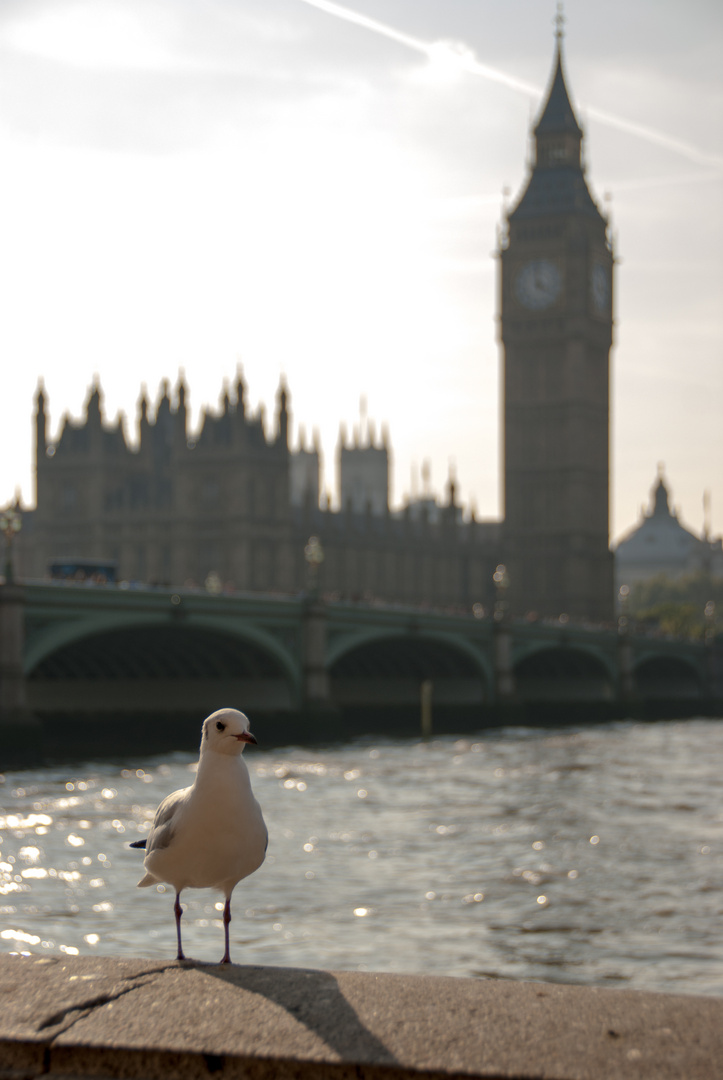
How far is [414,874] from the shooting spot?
21.5 meters

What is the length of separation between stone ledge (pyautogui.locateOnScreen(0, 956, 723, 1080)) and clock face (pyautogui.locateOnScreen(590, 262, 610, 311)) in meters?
117

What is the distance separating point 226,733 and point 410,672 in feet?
205

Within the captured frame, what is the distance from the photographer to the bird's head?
521cm

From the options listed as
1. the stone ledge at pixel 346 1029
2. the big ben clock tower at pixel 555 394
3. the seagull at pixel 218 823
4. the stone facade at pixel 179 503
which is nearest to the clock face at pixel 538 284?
→ the big ben clock tower at pixel 555 394

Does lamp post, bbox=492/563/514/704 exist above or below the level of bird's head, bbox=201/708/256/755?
below

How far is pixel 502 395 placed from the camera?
121625mm

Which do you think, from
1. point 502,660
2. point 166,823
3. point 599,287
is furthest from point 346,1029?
point 599,287

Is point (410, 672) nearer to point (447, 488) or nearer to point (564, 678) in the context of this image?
point (564, 678)

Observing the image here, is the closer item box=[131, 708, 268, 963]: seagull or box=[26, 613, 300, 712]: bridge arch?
box=[131, 708, 268, 963]: seagull

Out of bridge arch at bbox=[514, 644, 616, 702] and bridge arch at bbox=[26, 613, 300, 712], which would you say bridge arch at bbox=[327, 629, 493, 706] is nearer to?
bridge arch at bbox=[26, 613, 300, 712]

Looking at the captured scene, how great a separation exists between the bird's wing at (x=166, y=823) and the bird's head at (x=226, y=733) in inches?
11.3

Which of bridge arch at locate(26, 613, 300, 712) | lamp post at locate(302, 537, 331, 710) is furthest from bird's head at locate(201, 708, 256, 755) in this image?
lamp post at locate(302, 537, 331, 710)

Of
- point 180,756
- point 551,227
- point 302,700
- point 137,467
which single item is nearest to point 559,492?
point 551,227

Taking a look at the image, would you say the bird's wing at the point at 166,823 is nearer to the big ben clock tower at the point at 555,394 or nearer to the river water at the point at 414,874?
the river water at the point at 414,874
